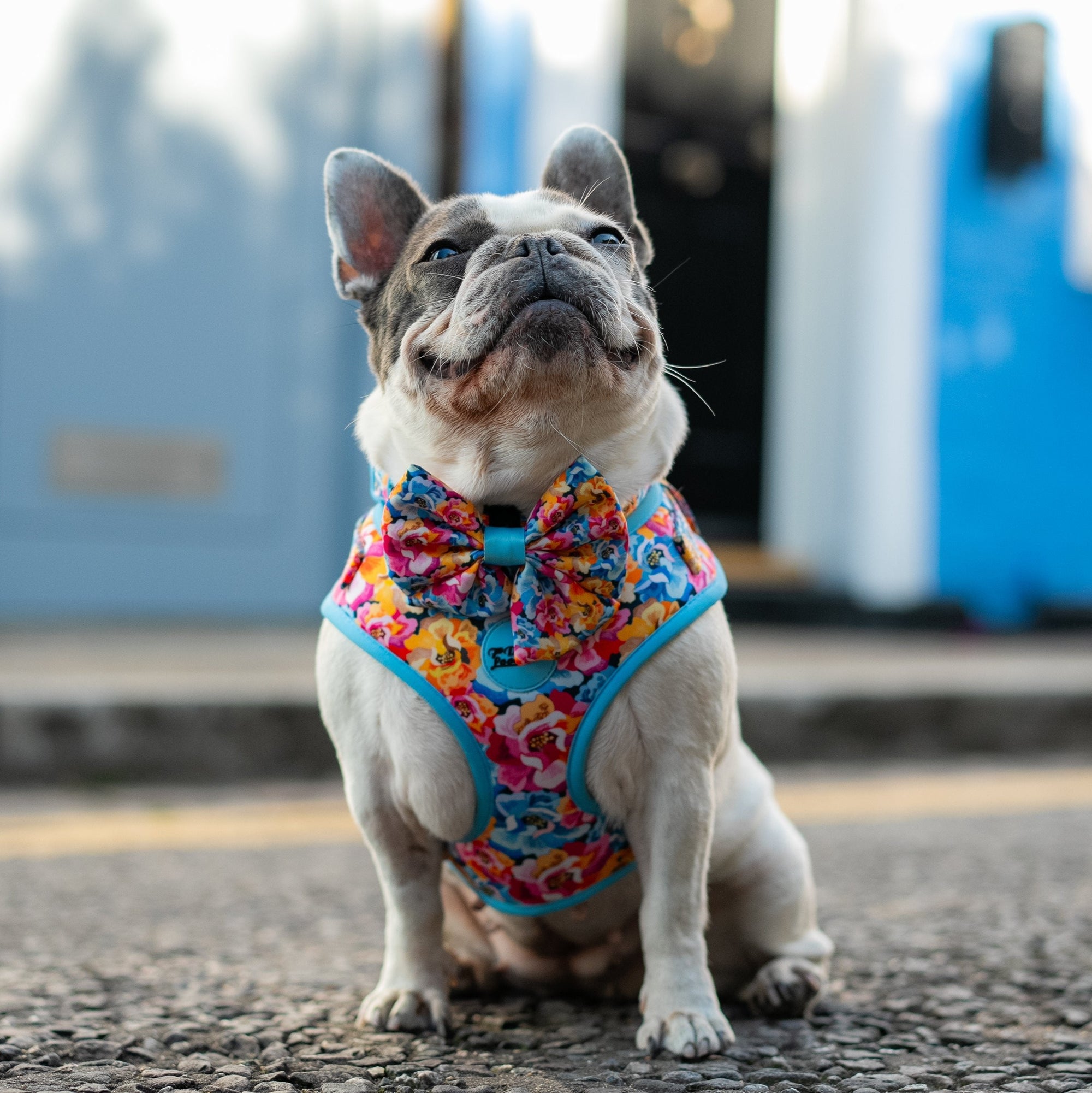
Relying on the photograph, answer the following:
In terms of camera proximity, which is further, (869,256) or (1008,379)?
(1008,379)

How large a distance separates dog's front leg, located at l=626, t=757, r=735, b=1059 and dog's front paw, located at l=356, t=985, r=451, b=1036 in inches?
10.3

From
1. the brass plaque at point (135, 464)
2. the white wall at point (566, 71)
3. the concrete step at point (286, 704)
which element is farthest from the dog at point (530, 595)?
the white wall at point (566, 71)

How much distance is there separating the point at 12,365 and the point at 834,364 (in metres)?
3.42

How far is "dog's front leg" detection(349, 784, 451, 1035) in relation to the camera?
1.60m

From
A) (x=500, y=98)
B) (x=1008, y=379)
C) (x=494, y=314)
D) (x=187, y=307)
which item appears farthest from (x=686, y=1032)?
(x=1008, y=379)

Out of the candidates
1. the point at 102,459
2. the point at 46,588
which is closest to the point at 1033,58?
the point at 102,459

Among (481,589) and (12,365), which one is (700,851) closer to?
(481,589)

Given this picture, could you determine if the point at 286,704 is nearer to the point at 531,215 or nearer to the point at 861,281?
the point at 531,215

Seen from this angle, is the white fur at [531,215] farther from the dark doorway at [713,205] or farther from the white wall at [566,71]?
the dark doorway at [713,205]

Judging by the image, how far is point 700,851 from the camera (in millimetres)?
1530

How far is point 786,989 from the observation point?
1.70 metres

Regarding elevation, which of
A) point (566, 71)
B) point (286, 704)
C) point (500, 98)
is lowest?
point (286, 704)

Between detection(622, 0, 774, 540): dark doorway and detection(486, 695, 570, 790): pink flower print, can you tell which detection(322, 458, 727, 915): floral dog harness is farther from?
detection(622, 0, 774, 540): dark doorway

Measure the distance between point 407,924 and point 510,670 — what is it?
15.5 inches
